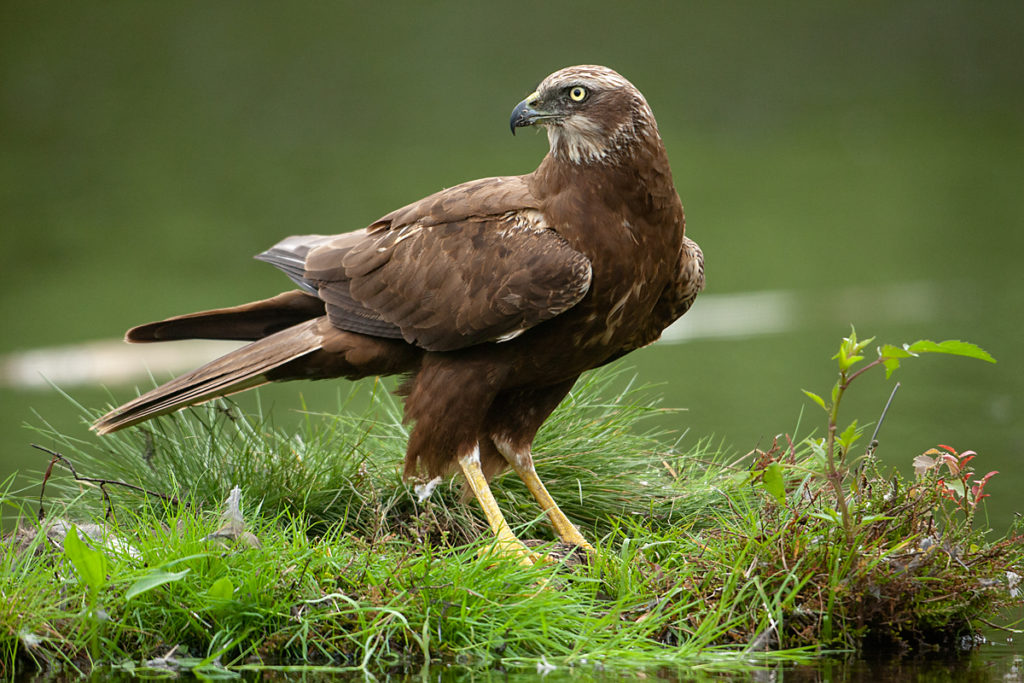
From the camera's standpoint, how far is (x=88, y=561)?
141 inches

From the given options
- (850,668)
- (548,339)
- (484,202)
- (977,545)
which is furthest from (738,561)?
(484,202)

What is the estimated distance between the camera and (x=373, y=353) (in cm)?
491

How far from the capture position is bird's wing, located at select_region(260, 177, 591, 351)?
4.41 m

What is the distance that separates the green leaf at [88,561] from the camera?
11.8ft

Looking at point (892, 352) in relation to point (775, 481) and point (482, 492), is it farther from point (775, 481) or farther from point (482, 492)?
point (482, 492)

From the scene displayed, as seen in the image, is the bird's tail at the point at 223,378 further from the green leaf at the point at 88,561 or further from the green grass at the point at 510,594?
the green leaf at the point at 88,561

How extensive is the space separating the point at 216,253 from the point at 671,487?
29.3ft

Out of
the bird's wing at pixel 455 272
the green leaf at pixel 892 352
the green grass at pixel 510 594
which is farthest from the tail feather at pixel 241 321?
the green leaf at pixel 892 352

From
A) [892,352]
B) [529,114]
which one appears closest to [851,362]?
[892,352]

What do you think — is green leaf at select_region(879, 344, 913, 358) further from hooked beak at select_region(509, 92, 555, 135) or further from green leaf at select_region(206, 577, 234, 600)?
green leaf at select_region(206, 577, 234, 600)

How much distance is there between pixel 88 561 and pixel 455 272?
166 centimetres

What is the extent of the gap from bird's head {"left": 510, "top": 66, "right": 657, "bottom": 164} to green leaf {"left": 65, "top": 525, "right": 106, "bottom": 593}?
2015 millimetres

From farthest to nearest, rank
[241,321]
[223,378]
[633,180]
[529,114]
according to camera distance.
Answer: [241,321] < [223,378] < [529,114] < [633,180]

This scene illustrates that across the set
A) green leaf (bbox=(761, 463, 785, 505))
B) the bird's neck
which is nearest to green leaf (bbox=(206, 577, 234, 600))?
green leaf (bbox=(761, 463, 785, 505))
